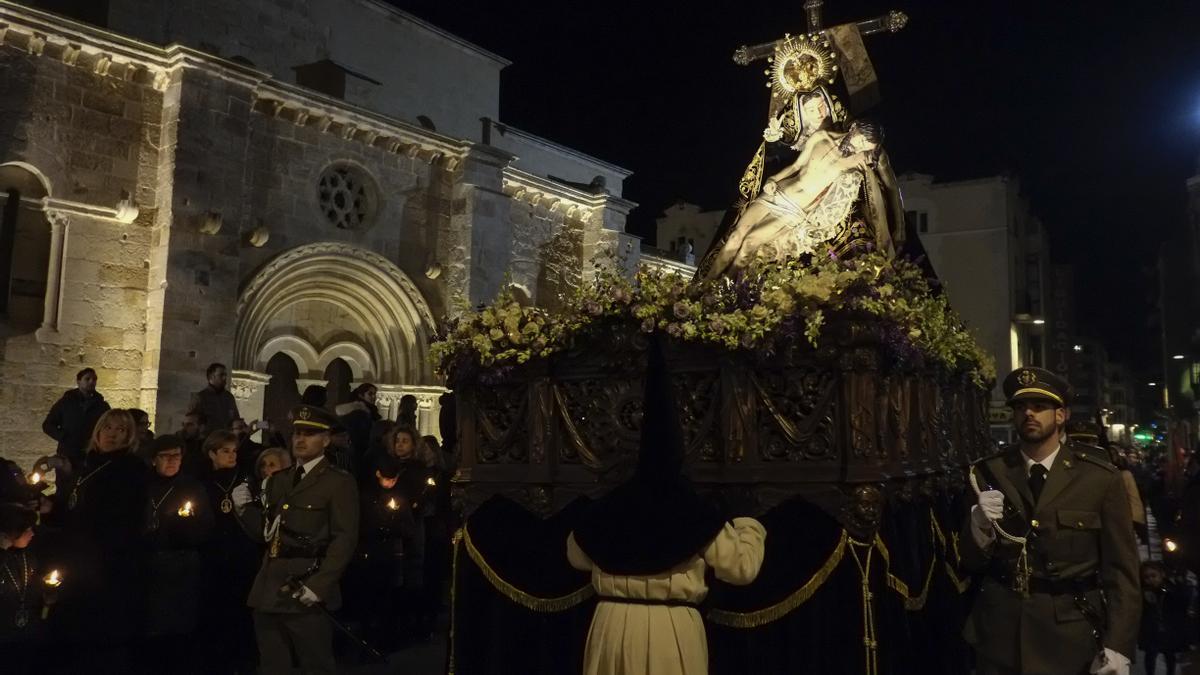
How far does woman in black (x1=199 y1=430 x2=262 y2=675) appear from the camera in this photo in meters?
6.98

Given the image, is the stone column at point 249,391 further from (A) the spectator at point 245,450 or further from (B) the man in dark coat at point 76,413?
(A) the spectator at point 245,450

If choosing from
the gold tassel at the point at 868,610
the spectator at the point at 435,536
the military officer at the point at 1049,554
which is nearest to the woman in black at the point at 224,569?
the spectator at the point at 435,536

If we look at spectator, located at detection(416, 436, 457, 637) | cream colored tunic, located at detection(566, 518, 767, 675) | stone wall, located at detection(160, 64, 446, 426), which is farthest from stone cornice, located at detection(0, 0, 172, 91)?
cream colored tunic, located at detection(566, 518, 767, 675)

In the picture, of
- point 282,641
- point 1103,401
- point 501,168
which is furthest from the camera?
point 1103,401

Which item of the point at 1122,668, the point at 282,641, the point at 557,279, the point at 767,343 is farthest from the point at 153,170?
the point at 1122,668

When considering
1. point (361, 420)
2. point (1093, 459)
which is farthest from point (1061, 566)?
point (361, 420)

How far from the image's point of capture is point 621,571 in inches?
151

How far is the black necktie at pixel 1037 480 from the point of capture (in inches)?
166

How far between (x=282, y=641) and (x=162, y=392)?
9.37 metres

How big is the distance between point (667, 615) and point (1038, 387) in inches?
80.7

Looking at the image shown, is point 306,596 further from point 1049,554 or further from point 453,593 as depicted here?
point 1049,554

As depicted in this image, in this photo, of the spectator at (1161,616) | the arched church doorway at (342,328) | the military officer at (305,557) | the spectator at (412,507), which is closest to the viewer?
the military officer at (305,557)

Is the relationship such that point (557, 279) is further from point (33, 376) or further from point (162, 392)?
point (33, 376)

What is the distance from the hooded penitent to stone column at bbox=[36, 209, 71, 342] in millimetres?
12271
